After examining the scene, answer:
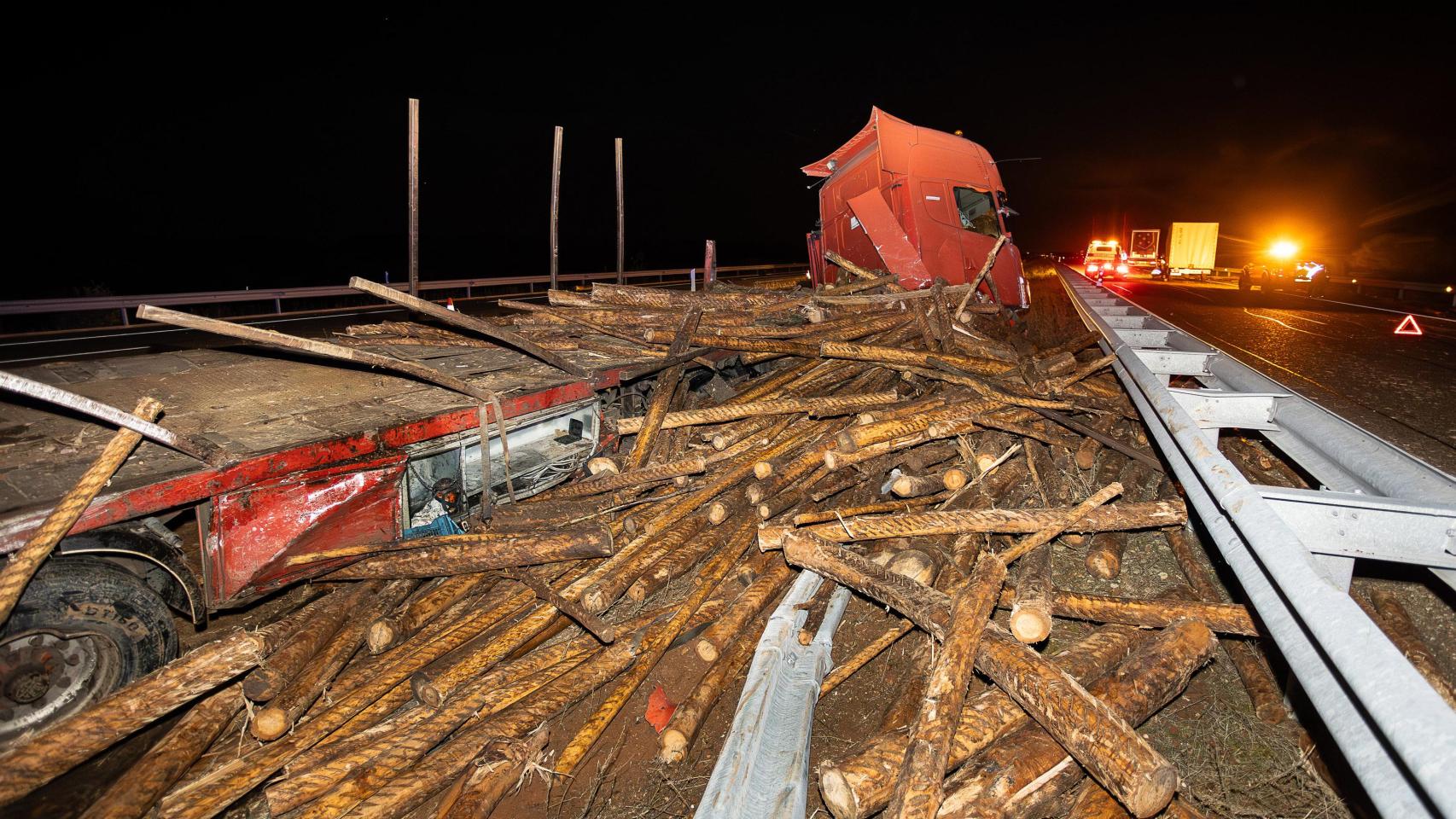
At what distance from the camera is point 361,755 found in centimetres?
288

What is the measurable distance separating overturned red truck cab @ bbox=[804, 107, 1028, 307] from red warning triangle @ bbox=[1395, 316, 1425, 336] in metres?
7.17

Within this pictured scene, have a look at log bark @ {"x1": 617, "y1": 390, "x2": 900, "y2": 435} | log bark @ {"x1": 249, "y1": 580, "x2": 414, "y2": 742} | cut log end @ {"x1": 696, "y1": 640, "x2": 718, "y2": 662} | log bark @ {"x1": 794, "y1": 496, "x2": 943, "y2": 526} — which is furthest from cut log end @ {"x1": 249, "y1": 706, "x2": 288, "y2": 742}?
log bark @ {"x1": 617, "y1": 390, "x2": 900, "y2": 435}

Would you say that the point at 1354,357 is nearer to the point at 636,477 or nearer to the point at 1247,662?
the point at 1247,662

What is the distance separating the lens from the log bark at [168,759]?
2730 mm

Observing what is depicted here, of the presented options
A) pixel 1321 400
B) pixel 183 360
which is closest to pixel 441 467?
pixel 183 360

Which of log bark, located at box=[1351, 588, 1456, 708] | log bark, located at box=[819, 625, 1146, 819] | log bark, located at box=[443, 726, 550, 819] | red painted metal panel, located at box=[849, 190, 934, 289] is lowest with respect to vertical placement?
log bark, located at box=[443, 726, 550, 819]

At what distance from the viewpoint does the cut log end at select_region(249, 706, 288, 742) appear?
3049 mm

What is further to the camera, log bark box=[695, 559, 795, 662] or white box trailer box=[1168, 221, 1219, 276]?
white box trailer box=[1168, 221, 1219, 276]

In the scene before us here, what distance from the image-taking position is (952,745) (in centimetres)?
255

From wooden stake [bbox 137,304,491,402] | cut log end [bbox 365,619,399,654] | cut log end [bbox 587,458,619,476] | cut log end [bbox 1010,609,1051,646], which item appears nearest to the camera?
cut log end [bbox 1010,609,1051,646]

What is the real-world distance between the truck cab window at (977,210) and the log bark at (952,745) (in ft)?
30.7

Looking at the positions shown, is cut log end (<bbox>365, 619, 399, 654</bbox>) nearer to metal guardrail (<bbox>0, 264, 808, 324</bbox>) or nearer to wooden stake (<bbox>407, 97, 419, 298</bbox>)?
wooden stake (<bbox>407, 97, 419, 298</bbox>)

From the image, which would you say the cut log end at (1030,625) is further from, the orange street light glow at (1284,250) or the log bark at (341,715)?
the orange street light glow at (1284,250)

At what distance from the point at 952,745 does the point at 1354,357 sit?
1126 cm
